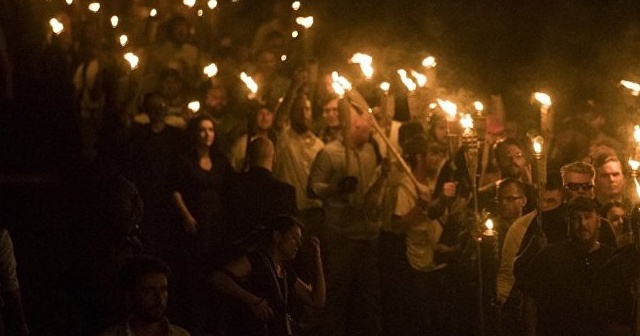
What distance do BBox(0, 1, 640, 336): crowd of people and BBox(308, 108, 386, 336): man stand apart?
0.01m

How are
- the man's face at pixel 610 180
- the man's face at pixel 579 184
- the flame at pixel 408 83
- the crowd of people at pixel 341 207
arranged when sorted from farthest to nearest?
the flame at pixel 408 83 → the man's face at pixel 610 180 → the man's face at pixel 579 184 → the crowd of people at pixel 341 207

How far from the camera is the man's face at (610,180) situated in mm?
14633

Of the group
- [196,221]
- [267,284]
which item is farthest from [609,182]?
[267,284]

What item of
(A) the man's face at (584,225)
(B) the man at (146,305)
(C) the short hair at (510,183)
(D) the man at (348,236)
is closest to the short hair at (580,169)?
(C) the short hair at (510,183)

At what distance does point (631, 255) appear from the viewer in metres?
13.0

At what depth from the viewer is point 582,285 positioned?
1299 centimetres

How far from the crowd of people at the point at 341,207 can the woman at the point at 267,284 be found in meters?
0.03

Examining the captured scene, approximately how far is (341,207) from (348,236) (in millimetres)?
275

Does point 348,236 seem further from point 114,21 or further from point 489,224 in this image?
point 114,21

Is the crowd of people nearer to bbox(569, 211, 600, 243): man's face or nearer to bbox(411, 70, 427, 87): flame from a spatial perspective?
bbox(569, 211, 600, 243): man's face

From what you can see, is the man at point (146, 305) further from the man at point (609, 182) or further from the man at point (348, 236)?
the man at point (609, 182)

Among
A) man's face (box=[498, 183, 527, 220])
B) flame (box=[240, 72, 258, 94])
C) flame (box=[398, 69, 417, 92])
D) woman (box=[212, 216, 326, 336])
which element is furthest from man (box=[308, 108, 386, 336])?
woman (box=[212, 216, 326, 336])

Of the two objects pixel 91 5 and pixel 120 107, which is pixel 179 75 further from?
pixel 91 5

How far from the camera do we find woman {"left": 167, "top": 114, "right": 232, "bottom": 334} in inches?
584
